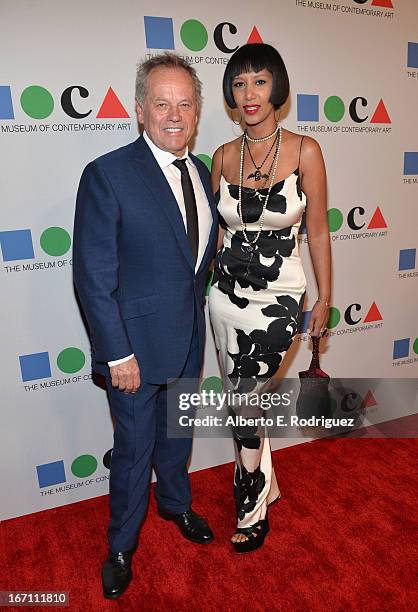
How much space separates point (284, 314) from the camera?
2.05m

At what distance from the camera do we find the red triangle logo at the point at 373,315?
10.3ft

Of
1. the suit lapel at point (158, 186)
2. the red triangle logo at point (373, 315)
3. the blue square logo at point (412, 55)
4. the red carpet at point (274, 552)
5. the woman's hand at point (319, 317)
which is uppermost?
the blue square logo at point (412, 55)

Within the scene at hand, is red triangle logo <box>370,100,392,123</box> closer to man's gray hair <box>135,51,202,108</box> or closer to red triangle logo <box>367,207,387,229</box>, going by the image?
red triangle logo <box>367,207,387,229</box>

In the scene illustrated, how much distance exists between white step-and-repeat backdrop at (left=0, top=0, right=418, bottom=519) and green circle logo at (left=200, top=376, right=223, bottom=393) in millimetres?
17

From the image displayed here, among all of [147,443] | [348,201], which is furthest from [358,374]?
[147,443]

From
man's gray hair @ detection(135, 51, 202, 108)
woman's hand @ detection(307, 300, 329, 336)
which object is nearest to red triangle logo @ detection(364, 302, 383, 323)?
woman's hand @ detection(307, 300, 329, 336)

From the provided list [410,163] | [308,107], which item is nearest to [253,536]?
[308,107]

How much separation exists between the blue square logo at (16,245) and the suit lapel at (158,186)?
0.73 metres

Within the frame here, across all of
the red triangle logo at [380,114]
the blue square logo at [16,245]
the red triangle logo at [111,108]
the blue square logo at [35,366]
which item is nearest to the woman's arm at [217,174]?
the red triangle logo at [111,108]

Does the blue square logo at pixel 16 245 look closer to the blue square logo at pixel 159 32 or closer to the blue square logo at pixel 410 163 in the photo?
the blue square logo at pixel 159 32

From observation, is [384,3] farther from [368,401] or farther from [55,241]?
[368,401]

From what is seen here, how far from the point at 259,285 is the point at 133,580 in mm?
1322

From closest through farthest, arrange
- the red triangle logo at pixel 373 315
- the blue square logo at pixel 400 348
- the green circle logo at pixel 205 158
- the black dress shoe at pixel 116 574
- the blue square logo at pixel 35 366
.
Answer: the black dress shoe at pixel 116 574 < the blue square logo at pixel 35 366 < the green circle logo at pixel 205 158 < the red triangle logo at pixel 373 315 < the blue square logo at pixel 400 348

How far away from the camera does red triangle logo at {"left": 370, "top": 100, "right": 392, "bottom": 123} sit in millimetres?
2846
